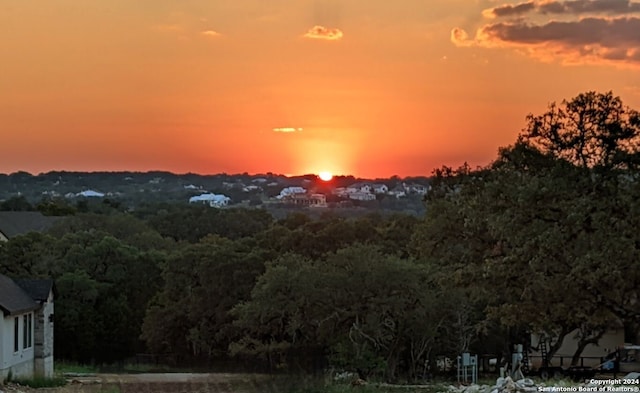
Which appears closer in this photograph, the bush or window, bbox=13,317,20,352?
the bush

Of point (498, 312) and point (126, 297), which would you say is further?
point (126, 297)

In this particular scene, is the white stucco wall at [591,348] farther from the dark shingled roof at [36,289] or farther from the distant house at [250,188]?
the distant house at [250,188]

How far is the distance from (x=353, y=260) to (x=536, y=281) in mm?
11331

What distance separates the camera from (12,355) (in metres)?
26.5

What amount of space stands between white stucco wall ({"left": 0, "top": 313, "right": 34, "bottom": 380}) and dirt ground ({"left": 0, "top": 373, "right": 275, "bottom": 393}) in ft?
2.91

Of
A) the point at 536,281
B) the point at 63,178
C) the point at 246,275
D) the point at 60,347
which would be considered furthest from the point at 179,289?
the point at 63,178

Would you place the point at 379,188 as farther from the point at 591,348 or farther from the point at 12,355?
the point at 12,355

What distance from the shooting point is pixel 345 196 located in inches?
4675

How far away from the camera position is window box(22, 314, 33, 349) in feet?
91.0

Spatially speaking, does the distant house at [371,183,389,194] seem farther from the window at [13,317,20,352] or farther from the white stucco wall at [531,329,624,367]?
the window at [13,317,20,352]

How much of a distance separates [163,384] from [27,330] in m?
4.74

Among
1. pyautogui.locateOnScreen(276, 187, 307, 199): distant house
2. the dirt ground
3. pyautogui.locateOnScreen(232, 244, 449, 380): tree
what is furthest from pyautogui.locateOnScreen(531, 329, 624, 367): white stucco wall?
pyautogui.locateOnScreen(276, 187, 307, 199): distant house

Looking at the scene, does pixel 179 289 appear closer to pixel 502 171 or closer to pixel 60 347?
pixel 60 347

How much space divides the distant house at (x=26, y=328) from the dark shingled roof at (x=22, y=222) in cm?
4144
